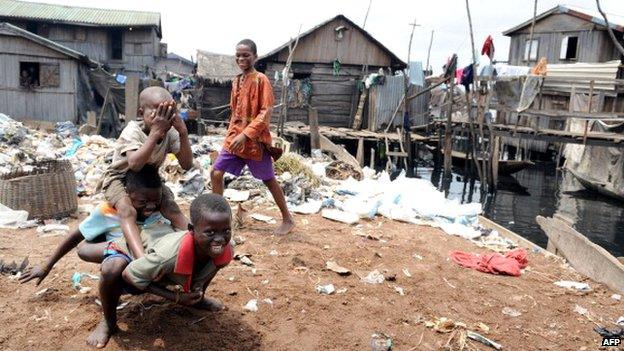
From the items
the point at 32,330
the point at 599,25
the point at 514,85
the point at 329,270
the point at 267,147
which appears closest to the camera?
the point at 32,330

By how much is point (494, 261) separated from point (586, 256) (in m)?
0.80

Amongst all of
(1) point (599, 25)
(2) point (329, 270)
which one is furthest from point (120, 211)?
(1) point (599, 25)

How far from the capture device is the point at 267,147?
4.33m

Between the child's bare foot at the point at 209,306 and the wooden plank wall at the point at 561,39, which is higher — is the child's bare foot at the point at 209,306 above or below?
below

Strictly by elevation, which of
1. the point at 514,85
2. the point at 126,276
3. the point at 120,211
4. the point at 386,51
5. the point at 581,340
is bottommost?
the point at 581,340

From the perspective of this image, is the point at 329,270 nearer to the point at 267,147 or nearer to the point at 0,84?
the point at 267,147

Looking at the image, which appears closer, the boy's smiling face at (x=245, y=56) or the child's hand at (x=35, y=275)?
the child's hand at (x=35, y=275)

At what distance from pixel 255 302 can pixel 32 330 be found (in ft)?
3.99

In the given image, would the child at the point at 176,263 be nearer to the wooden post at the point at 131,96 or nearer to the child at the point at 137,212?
the child at the point at 137,212

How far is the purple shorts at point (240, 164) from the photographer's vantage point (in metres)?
4.30

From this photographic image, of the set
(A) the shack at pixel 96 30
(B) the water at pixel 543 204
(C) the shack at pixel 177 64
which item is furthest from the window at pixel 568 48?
A: (C) the shack at pixel 177 64

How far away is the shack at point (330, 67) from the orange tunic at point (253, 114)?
494 inches

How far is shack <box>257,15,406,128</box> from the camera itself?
→ 17094 mm

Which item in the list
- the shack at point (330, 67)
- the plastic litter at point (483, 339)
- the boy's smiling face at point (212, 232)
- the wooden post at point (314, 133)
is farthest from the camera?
the shack at point (330, 67)
